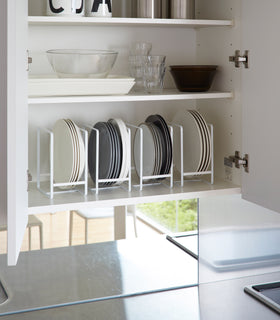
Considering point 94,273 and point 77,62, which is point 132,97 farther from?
point 94,273

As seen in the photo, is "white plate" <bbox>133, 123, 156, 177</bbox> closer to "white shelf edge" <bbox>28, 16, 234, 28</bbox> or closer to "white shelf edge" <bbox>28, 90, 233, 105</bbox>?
"white shelf edge" <bbox>28, 90, 233, 105</bbox>

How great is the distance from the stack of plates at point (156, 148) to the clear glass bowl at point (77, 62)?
0.24 metres

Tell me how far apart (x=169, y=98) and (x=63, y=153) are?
33 cm

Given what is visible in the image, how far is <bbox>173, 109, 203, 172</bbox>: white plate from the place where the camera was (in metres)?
1.72

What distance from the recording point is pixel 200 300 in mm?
1601

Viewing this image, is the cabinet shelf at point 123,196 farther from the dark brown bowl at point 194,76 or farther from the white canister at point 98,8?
the white canister at point 98,8

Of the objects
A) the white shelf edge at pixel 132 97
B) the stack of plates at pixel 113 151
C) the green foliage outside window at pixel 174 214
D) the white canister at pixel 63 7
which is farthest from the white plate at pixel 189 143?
the green foliage outside window at pixel 174 214

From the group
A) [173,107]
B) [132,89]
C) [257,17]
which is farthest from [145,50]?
[257,17]

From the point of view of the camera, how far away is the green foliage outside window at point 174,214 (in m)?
3.83

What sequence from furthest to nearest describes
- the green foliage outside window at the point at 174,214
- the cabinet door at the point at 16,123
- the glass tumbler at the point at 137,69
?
the green foliage outside window at the point at 174,214
the glass tumbler at the point at 137,69
the cabinet door at the point at 16,123

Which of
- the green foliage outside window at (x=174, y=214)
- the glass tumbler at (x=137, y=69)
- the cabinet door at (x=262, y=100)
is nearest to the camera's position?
the cabinet door at (x=262, y=100)

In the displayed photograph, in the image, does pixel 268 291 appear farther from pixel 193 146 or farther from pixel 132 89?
pixel 132 89

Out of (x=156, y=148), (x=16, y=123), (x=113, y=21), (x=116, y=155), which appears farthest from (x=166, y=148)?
(x=16, y=123)

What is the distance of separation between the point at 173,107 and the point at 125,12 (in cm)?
34
